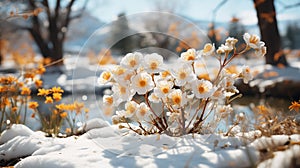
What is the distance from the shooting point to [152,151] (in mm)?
1374

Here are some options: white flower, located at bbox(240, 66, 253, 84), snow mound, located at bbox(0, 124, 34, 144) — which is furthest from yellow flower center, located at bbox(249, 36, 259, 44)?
snow mound, located at bbox(0, 124, 34, 144)

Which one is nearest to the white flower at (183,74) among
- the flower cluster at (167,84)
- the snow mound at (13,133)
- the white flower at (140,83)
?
the flower cluster at (167,84)

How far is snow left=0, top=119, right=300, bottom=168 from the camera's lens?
1.15m

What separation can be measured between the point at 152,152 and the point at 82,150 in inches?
14.3

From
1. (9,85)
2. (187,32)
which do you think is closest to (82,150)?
(9,85)

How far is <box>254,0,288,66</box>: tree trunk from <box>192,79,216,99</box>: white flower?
6.14m

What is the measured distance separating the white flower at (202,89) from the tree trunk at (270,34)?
242 inches

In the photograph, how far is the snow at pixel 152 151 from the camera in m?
1.15

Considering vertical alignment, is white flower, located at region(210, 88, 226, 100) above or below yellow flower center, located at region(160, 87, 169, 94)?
below

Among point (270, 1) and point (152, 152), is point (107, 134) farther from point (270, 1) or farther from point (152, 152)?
point (270, 1)

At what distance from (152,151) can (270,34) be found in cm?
673

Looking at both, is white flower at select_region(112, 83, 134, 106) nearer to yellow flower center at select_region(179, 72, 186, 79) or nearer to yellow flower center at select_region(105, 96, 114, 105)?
yellow flower center at select_region(105, 96, 114, 105)

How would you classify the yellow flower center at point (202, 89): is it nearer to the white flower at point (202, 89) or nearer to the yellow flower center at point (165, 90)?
the white flower at point (202, 89)

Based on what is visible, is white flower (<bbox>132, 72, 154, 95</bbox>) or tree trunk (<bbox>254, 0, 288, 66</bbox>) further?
tree trunk (<bbox>254, 0, 288, 66</bbox>)
